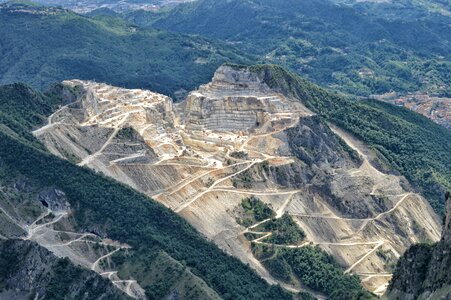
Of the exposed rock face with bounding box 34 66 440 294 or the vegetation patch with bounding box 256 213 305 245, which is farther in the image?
the exposed rock face with bounding box 34 66 440 294

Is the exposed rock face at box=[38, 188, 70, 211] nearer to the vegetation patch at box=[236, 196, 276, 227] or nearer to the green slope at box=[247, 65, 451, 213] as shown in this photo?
the vegetation patch at box=[236, 196, 276, 227]

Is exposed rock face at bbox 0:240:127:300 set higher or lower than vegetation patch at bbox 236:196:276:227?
higher

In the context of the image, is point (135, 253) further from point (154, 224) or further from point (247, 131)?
point (247, 131)

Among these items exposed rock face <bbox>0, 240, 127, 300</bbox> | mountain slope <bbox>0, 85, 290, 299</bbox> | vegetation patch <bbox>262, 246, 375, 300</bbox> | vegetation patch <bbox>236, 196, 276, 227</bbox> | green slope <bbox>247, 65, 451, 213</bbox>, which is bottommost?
green slope <bbox>247, 65, 451, 213</bbox>

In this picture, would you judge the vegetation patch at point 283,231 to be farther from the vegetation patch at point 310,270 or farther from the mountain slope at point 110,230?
the mountain slope at point 110,230

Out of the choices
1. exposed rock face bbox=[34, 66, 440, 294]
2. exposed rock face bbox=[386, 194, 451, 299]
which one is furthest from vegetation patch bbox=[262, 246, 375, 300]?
exposed rock face bbox=[386, 194, 451, 299]

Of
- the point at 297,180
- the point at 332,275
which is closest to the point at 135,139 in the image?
the point at 297,180

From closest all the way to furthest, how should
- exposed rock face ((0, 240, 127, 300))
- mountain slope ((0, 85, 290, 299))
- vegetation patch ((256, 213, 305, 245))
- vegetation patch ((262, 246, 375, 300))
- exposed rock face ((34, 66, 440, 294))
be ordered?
exposed rock face ((0, 240, 127, 300)), mountain slope ((0, 85, 290, 299)), vegetation patch ((262, 246, 375, 300)), vegetation patch ((256, 213, 305, 245)), exposed rock face ((34, 66, 440, 294))
